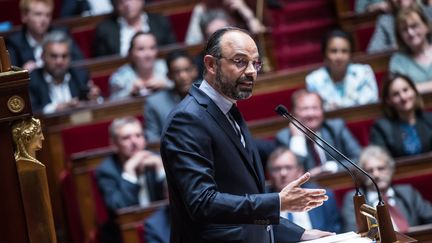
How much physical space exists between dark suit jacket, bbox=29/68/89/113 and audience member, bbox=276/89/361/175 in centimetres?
48

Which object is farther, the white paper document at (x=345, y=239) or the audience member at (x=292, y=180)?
the audience member at (x=292, y=180)

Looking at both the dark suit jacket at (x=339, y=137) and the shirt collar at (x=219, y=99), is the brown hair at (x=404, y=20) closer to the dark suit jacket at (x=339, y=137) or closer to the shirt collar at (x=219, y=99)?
the dark suit jacket at (x=339, y=137)

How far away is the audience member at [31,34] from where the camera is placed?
214cm

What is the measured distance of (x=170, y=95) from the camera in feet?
6.38

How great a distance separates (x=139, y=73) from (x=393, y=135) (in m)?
0.57

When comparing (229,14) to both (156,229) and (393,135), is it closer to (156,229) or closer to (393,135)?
(393,135)

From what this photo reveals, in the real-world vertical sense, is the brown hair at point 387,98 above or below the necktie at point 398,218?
above

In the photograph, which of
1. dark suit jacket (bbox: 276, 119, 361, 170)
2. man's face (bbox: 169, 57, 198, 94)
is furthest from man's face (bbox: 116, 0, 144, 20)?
dark suit jacket (bbox: 276, 119, 361, 170)

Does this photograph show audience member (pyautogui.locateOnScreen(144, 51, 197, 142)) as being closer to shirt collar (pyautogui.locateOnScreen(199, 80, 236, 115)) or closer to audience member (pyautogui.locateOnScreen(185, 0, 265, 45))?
Answer: audience member (pyautogui.locateOnScreen(185, 0, 265, 45))

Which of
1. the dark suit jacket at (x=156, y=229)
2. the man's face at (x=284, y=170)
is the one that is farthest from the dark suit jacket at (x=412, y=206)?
the dark suit jacket at (x=156, y=229)

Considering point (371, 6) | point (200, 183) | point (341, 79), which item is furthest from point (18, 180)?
point (371, 6)

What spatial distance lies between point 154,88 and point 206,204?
45.9 inches

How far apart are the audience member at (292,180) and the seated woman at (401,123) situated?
28 centimetres

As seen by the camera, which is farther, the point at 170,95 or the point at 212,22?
the point at 212,22
